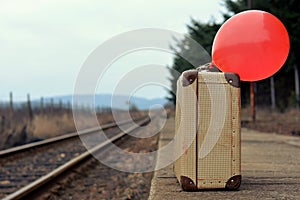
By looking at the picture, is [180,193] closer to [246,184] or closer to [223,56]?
[246,184]

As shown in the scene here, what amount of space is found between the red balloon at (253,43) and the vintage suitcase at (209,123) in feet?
0.47

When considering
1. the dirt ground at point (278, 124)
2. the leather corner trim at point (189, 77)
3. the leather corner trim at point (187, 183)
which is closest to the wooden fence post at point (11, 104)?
Answer: the dirt ground at point (278, 124)

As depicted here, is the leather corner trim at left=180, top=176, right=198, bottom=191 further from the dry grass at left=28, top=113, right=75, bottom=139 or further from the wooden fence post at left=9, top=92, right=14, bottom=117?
the wooden fence post at left=9, top=92, right=14, bottom=117

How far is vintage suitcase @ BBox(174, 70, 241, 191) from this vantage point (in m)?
2.75

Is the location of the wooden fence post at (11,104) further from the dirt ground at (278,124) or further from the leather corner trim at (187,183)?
the leather corner trim at (187,183)

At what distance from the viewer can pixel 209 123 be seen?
9.07 feet

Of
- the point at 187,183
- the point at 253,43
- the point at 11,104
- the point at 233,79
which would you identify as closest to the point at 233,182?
the point at 187,183

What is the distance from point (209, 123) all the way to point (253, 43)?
23.2 inches

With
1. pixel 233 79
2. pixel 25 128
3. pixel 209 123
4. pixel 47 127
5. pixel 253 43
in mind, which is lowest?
pixel 47 127

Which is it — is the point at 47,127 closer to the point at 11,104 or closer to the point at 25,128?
the point at 11,104

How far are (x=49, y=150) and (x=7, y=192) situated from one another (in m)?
5.19

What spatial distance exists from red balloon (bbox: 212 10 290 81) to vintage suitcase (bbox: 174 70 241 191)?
144 mm

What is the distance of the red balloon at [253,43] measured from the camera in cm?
271

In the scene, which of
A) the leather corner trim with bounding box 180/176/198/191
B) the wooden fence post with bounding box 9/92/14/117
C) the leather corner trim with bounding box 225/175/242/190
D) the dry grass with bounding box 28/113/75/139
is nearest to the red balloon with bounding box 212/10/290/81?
the leather corner trim with bounding box 225/175/242/190
